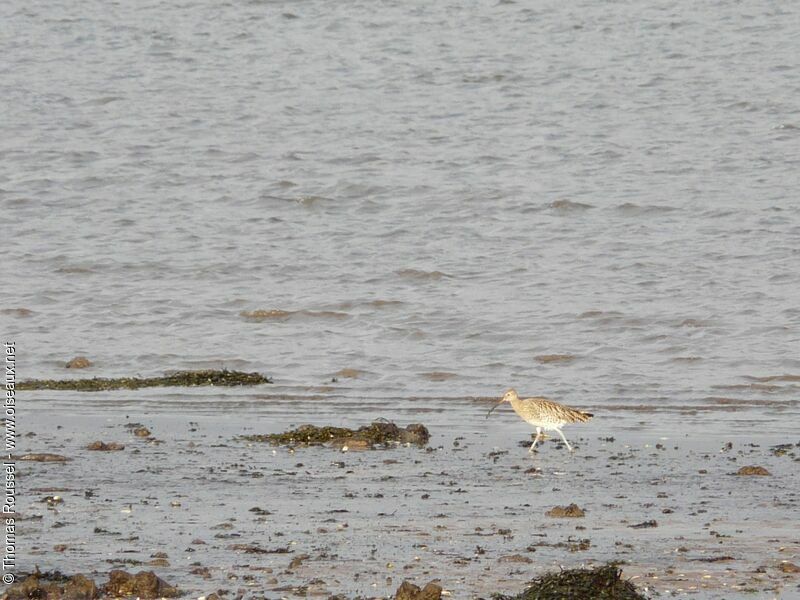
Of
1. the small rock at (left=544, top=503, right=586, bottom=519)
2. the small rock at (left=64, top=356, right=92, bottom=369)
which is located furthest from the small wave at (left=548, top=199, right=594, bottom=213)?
the small rock at (left=544, top=503, right=586, bottom=519)

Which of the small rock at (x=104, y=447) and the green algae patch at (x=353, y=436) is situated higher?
the green algae patch at (x=353, y=436)

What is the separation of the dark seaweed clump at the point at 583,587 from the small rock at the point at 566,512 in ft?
6.08

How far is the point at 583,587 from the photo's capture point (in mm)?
7516

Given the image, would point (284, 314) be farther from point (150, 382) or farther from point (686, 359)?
point (686, 359)

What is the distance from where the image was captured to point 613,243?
73.8 ft

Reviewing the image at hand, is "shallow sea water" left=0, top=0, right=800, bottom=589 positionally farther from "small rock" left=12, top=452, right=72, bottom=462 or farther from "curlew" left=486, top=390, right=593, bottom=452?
"small rock" left=12, top=452, right=72, bottom=462

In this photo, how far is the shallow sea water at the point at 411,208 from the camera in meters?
15.8

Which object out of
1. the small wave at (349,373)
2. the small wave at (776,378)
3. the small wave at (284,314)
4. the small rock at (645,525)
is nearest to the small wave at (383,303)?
the small wave at (284,314)

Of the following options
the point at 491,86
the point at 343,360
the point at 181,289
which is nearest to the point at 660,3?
the point at 491,86

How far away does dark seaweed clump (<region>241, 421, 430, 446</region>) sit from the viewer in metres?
12.0

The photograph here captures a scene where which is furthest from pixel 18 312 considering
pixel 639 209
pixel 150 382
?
pixel 639 209

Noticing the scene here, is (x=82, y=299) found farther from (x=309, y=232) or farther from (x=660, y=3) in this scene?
(x=660, y=3)

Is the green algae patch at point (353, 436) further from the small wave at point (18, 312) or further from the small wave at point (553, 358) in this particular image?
the small wave at point (18, 312)

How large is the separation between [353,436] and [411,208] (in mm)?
13523
